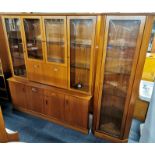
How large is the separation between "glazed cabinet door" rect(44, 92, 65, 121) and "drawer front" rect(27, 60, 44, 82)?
36 centimetres

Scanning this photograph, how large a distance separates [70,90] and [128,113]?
37.0 inches

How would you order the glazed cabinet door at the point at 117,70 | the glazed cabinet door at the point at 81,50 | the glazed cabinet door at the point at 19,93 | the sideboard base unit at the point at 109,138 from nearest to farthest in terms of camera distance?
the glazed cabinet door at the point at 117,70 < the glazed cabinet door at the point at 81,50 < the sideboard base unit at the point at 109,138 < the glazed cabinet door at the point at 19,93

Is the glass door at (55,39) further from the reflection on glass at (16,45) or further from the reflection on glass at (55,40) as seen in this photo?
the reflection on glass at (16,45)

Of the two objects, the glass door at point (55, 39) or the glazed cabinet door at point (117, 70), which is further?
the glass door at point (55, 39)

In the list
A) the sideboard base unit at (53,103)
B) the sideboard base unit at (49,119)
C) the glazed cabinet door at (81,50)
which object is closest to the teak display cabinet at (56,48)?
the glazed cabinet door at (81,50)

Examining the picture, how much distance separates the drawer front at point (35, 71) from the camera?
7.62 feet

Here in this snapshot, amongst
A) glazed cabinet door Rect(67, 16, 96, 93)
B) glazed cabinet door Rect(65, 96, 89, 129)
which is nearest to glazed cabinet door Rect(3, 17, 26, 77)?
glazed cabinet door Rect(67, 16, 96, 93)

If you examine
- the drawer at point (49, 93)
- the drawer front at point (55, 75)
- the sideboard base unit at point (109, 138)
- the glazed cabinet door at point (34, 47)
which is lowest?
the sideboard base unit at point (109, 138)

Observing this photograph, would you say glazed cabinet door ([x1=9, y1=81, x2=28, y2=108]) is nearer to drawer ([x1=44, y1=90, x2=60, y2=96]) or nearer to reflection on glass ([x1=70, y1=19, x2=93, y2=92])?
drawer ([x1=44, y1=90, x2=60, y2=96])

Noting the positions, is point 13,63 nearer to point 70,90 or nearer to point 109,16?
point 70,90

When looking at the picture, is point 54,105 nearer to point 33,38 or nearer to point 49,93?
point 49,93

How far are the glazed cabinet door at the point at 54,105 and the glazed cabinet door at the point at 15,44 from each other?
0.73 metres

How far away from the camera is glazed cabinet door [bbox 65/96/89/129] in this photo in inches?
83.4
